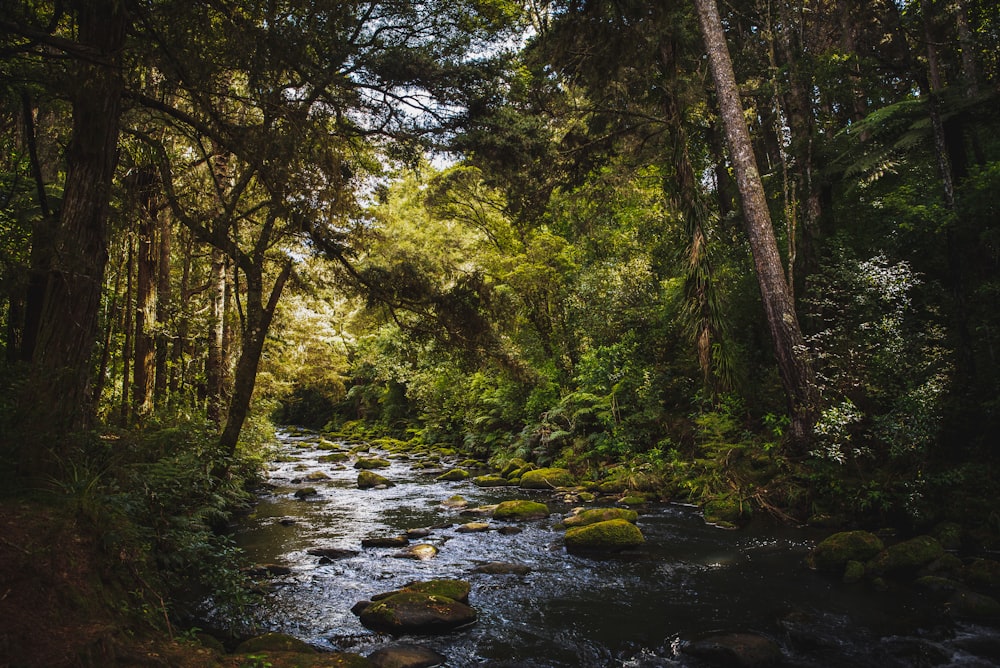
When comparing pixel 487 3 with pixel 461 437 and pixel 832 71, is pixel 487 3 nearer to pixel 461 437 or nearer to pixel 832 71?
pixel 832 71

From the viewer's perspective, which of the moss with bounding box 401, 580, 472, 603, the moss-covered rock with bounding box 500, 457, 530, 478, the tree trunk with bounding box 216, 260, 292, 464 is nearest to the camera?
the moss with bounding box 401, 580, 472, 603

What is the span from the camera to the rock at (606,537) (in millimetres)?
7938

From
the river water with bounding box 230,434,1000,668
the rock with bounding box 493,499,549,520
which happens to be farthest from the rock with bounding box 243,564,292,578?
the rock with bounding box 493,499,549,520

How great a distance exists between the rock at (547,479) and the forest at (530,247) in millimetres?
550

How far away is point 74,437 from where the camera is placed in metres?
4.44

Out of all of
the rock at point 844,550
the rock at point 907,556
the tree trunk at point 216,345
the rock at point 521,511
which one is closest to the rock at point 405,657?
the rock at point 844,550

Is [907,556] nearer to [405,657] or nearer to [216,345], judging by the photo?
[405,657]

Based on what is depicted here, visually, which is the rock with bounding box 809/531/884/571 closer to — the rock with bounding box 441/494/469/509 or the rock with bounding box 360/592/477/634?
the rock with bounding box 360/592/477/634

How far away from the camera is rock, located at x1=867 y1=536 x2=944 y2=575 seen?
604 centimetres

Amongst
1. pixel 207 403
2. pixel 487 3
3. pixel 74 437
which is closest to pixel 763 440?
pixel 487 3

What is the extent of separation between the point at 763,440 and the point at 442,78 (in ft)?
28.3

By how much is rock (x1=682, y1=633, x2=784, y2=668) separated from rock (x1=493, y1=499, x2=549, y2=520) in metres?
5.39

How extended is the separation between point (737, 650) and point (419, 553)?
4773 mm

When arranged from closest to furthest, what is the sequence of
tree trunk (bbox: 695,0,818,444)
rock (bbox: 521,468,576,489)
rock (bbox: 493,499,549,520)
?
tree trunk (bbox: 695,0,818,444)
rock (bbox: 493,499,549,520)
rock (bbox: 521,468,576,489)
